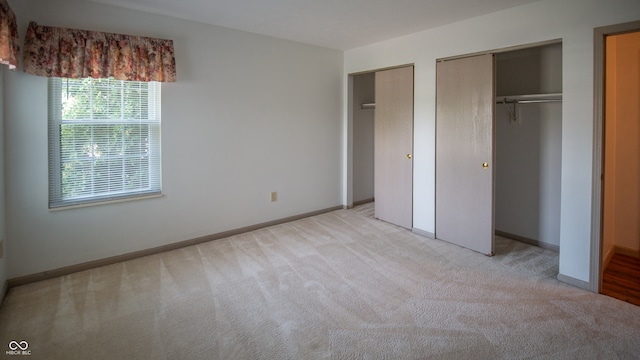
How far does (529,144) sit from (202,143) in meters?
3.75

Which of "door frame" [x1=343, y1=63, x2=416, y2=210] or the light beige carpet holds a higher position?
"door frame" [x1=343, y1=63, x2=416, y2=210]

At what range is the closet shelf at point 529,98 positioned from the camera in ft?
11.6

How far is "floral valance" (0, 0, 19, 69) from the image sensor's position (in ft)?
7.37

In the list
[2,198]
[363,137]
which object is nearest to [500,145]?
[363,137]

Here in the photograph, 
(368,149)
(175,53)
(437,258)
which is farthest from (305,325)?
(368,149)

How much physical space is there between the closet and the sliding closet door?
0.4 inches

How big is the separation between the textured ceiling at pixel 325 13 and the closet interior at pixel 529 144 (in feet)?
2.98

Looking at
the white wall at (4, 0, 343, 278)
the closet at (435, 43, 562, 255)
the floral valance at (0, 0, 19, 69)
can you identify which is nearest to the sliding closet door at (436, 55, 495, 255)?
the closet at (435, 43, 562, 255)

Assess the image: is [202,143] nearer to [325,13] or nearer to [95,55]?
[95,55]

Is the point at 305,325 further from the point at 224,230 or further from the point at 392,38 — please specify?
the point at 392,38

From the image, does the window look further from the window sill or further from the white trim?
the white trim

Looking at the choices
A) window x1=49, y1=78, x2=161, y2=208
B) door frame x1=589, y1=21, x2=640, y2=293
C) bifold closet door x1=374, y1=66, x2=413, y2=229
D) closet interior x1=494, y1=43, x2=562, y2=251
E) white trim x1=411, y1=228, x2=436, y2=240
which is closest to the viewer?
door frame x1=589, y1=21, x2=640, y2=293

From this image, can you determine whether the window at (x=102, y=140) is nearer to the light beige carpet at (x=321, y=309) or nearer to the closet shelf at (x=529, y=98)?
the light beige carpet at (x=321, y=309)

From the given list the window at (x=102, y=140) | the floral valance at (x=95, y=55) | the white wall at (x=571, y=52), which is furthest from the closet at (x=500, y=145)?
the window at (x=102, y=140)
